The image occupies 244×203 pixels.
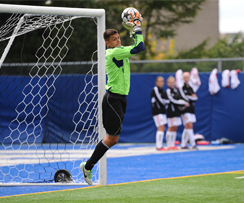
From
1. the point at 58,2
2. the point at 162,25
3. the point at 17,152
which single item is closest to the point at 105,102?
the point at 17,152

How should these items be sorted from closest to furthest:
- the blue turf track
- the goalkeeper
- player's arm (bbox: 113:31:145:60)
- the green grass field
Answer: the green grass field, player's arm (bbox: 113:31:145:60), the goalkeeper, the blue turf track

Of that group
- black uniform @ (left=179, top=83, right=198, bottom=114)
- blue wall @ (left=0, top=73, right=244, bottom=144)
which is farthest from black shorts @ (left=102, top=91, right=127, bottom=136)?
blue wall @ (left=0, top=73, right=244, bottom=144)

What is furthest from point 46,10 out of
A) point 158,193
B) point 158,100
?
point 158,100

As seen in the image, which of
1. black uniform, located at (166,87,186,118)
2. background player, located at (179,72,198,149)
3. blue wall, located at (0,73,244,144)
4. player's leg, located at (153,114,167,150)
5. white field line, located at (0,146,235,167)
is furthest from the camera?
blue wall, located at (0,73,244,144)

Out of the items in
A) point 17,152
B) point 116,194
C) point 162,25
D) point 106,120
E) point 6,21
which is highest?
point 162,25

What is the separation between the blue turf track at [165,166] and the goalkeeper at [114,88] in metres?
1.02

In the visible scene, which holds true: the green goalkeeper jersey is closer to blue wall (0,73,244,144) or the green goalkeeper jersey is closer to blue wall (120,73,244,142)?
blue wall (0,73,244,144)

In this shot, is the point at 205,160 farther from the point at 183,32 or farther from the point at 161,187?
the point at 183,32

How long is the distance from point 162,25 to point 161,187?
82.3ft

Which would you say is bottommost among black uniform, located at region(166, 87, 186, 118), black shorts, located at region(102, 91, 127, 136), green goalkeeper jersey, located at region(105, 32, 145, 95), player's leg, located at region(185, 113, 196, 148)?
player's leg, located at region(185, 113, 196, 148)

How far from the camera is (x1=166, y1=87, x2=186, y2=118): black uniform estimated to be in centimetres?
1175

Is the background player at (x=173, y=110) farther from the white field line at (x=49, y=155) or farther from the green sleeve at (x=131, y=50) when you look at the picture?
the green sleeve at (x=131, y=50)

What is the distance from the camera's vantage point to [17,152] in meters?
11.4

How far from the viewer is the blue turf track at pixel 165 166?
22.5 ft
